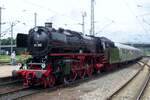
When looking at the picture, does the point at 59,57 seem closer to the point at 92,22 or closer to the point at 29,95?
the point at 29,95

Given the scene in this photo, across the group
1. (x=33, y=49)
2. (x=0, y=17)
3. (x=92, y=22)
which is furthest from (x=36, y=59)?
(x=0, y=17)

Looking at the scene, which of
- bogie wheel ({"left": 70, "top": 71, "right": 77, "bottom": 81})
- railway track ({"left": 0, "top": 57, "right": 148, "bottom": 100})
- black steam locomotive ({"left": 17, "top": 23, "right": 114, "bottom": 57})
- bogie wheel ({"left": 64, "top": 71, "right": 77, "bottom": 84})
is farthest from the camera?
bogie wheel ({"left": 70, "top": 71, "right": 77, "bottom": 81})

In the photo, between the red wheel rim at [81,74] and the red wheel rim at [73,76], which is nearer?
the red wheel rim at [73,76]

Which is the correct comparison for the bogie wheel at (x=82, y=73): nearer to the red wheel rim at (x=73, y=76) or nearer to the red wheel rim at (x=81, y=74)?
the red wheel rim at (x=81, y=74)

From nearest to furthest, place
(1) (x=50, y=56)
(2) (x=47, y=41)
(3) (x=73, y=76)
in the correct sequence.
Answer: (2) (x=47, y=41) < (1) (x=50, y=56) < (3) (x=73, y=76)

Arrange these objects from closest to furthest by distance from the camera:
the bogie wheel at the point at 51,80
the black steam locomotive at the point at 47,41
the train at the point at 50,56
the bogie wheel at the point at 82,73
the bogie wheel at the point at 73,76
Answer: the train at the point at 50,56 → the bogie wheel at the point at 51,80 → the black steam locomotive at the point at 47,41 → the bogie wheel at the point at 73,76 → the bogie wheel at the point at 82,73

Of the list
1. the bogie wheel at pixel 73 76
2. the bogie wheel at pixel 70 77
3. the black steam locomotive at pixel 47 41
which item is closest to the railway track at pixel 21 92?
the bogie wheel at pixel 70 77

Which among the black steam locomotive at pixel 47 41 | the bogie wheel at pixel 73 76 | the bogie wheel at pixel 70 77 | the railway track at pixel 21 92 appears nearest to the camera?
the railway track at pixel 21 92

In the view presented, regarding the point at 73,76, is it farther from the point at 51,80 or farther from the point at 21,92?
the point at 21,92

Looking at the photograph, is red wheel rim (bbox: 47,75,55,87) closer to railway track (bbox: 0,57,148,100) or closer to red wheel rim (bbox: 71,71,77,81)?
railway track (bbox: 0,57,148,100)

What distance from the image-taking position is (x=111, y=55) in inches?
1238

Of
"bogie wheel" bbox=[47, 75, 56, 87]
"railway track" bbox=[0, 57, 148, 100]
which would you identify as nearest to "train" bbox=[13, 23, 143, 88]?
"bogie wheel" bbox=[47, 75, 56, 87]

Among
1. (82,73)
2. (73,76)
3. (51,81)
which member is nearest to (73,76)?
(73,76)

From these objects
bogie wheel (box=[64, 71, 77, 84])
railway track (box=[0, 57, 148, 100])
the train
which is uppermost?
the train
